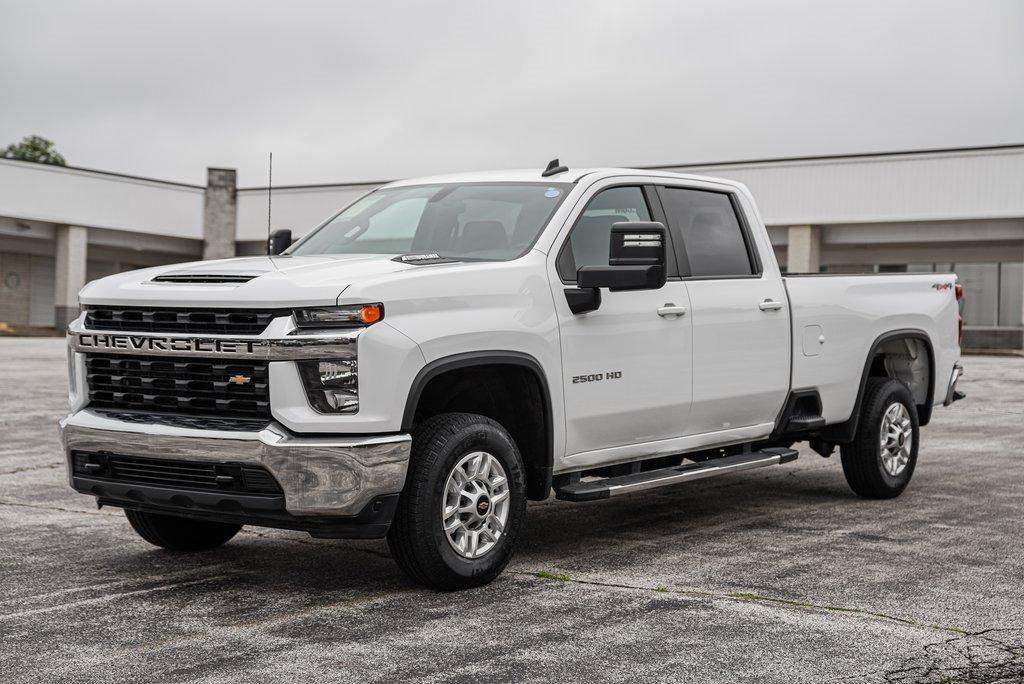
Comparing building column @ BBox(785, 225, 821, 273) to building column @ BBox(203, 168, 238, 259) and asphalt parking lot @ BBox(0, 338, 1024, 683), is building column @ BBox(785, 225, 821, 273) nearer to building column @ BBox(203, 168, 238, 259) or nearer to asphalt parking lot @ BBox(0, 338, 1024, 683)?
building column @ BBox(203, 168, 238, 259)

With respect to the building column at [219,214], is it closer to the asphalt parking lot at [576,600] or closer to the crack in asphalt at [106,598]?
the asphalt parking lot at [576,600]

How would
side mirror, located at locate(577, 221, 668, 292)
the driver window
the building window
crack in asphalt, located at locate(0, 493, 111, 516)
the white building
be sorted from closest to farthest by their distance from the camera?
side mirror, located at locate(577, 221, 668, 292)
the driver window
crack in asphalt, located at locate(0, 493, 111, 516)
the white building
the building window

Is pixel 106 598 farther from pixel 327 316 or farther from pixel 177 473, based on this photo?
pixel 327 316

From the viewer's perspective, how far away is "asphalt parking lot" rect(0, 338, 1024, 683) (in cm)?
473

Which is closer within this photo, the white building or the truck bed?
the truck bed

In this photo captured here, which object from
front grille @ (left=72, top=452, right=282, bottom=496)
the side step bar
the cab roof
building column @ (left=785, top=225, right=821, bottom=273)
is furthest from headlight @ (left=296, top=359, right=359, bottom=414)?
building column @ (left=785, top=225, right=821, bottom=273)

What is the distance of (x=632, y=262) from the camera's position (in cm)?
629

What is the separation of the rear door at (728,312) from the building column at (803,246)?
114 feet

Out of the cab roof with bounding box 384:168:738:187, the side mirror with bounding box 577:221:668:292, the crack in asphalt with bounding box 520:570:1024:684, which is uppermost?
the cab roof with bounding box 384:168:738:187

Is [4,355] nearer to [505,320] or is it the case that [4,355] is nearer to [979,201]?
[505,320]

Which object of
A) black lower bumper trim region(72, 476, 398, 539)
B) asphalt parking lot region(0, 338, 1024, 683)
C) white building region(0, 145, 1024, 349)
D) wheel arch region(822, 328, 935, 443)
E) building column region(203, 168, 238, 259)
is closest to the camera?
asphalt parking lot region(0, 338, 1024, 683)

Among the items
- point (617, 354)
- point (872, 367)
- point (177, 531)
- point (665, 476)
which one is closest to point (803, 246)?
point (872, 367)

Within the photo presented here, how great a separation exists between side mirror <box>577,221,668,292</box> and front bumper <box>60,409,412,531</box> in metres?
1.42

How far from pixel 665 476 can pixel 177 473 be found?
275 cm
